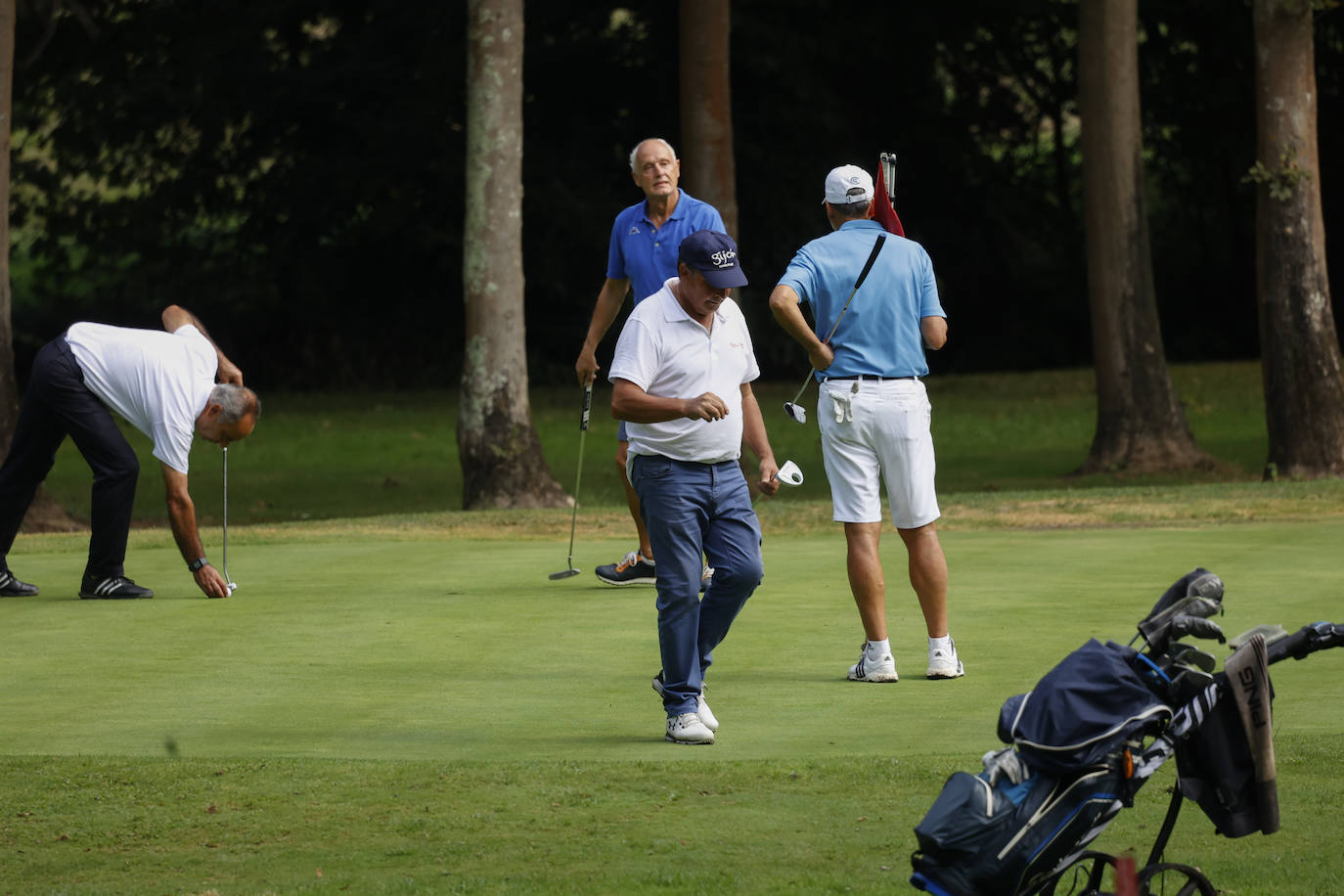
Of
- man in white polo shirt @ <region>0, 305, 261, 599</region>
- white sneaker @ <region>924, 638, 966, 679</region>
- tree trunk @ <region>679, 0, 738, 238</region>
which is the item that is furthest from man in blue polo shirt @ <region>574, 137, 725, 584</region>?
tree trunk @ <region>679, 0, 738, 238</region>

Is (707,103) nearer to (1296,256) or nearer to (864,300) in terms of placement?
(1296,256)

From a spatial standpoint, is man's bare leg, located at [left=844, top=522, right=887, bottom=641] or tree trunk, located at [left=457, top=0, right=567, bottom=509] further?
tree trunk, located at [left=457, top=0, right=567, bottom=509]

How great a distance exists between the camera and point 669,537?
21.9ft

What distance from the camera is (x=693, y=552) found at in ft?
21.9

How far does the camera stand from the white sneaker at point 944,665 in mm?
7594

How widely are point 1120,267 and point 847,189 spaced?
48.2ft

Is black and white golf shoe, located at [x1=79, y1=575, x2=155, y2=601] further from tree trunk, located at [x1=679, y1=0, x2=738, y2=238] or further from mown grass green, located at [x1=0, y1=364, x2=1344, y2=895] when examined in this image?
tree trunk, located at [x1=679, y1=0, x2=738, y2=238]

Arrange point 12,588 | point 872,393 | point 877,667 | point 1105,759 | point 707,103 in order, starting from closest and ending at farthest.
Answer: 1. point 1105,759
2. point 877,667
3. point 872,393
4. point 12,588
5. point 707,103

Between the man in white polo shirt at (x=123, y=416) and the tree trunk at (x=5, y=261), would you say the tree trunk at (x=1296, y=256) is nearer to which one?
the tree trunk at (x=5, y=261)

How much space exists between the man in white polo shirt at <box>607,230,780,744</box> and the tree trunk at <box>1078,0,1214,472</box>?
15.5m

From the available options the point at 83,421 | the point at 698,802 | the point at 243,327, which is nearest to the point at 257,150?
the point at 243,327

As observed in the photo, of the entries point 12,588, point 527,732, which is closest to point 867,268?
point 527,732

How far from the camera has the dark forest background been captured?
33000 millimetres

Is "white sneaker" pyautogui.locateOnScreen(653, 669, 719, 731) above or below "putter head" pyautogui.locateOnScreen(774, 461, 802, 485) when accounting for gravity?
below
